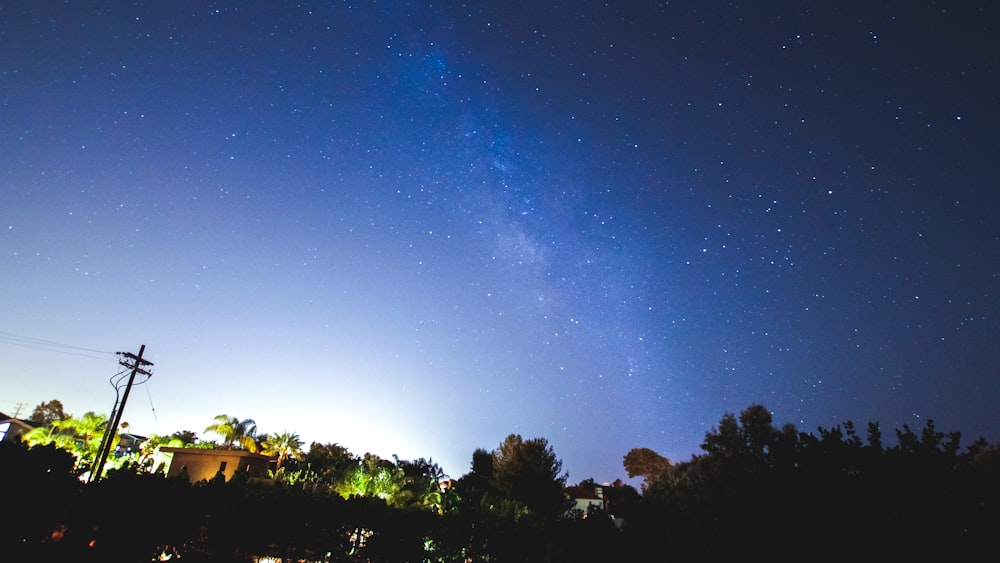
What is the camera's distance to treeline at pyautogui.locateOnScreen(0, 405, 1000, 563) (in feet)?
19.5

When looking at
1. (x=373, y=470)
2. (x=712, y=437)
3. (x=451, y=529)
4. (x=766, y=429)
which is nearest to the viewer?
(x=451, y=529)

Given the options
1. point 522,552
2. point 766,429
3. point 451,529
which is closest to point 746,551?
point 522,552

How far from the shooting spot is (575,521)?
43.3 ft

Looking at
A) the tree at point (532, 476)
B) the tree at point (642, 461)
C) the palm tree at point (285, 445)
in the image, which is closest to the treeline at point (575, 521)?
the tree at point (532, 476)

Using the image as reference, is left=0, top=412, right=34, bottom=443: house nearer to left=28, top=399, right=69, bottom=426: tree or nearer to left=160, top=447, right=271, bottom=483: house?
left=160, top=447, right=271, bottom=483: house

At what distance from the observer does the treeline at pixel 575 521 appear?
19.5 feet

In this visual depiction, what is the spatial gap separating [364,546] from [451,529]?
2923 mm

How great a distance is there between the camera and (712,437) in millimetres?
30703

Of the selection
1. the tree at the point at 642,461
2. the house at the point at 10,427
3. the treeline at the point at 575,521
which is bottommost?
the house at the point at 10,427

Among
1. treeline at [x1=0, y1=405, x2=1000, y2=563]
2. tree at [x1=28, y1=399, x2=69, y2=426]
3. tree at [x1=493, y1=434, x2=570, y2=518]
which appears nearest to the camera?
treeline at [x1=0, y1=405, x2=1000, y2=563]

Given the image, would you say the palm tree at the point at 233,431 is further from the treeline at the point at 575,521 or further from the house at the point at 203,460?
the treeline at the point at 575,521

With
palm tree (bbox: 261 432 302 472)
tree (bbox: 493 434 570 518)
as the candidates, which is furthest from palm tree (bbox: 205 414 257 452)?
tree (bbox: 493 434 570 518)

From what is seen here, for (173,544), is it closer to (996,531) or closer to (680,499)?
(680,499)

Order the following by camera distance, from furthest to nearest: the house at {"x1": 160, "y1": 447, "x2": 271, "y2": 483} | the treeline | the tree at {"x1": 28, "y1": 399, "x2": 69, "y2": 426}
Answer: the tree at {"x1": 28, "y1": 399, "x2": 69, "y2": 426} → the house at {"x1": 160, "y1": 447, "x2": 271, "y2": 483} → the treeline
